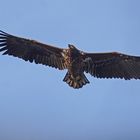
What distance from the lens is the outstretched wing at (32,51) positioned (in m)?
29.4

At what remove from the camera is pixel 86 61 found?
29109 millimetres

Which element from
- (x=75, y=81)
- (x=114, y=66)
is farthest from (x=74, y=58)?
(x=114, y=66)

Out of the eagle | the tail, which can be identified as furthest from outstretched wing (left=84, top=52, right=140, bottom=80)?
the tail

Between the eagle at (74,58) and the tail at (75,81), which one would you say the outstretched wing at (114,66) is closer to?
the eagle at (74,58)

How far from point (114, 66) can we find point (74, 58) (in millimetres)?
1646

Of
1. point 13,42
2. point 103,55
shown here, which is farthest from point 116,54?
point 13,42

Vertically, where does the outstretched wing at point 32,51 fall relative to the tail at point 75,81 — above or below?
above

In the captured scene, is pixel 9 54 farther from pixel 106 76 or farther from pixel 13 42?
pixel 106 76

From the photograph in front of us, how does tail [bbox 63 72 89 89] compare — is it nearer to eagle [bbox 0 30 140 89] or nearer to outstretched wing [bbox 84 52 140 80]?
eagle [bbox 0 30 140 89]

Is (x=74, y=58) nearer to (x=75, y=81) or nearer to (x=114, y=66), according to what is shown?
(x=75, y=81)

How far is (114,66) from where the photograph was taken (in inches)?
1180

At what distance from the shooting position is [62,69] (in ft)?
96.3

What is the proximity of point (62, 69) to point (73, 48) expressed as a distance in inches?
32.4

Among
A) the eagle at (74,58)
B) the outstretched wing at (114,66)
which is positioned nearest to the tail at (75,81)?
the eagle at (74,58)
